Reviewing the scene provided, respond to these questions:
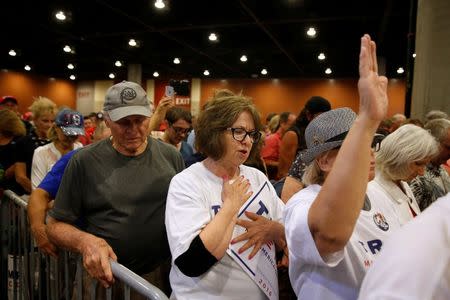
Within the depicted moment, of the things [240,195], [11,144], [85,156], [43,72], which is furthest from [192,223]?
[43,72]

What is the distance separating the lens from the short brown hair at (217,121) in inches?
66.9

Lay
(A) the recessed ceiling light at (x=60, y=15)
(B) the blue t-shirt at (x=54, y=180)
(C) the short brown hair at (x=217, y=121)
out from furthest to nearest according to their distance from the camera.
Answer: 1. (A) the recessed ceiling light at (x=60, y=15)
2. (B) the blue t-shirt at (x=54, y=180)
3. (C) the short brown hair at (x=217, y=121)

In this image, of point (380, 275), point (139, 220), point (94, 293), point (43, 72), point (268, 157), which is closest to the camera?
point (380, 275)

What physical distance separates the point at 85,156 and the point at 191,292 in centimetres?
89

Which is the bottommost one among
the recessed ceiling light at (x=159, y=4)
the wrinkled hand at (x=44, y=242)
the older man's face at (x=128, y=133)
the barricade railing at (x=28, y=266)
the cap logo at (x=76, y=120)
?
the barricade railing at (x=28, y=266)

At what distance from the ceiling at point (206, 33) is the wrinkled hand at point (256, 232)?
6047mm

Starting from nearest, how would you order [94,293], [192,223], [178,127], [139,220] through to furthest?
[192,223]
[94,293]
[139,220]
[178,127]

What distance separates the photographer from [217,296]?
1.50 m

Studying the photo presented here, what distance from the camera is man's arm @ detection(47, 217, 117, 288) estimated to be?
1.52 metres

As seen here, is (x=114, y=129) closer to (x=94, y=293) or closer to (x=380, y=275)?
(x=94, y=293)

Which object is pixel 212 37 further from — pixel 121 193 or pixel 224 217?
pixel 224 217

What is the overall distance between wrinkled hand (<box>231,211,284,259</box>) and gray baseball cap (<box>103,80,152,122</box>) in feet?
2.65

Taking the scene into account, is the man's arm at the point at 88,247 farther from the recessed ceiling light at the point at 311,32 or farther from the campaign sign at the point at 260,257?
the recessed ceiling light at the point at 311,32

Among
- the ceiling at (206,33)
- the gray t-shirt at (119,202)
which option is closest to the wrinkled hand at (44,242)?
the gray t-shirt at (119,202)
